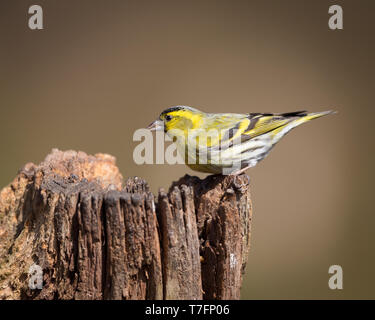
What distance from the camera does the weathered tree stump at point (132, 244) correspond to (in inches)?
74.1

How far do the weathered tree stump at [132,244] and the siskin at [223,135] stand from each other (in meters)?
0.52

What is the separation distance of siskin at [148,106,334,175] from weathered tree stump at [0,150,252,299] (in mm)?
521

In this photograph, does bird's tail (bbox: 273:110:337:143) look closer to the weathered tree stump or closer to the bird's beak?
the bird's beak

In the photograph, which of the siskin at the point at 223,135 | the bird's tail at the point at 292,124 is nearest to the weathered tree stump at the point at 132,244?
the siskin at the point at 223,135

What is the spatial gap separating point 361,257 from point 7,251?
4.83 meters

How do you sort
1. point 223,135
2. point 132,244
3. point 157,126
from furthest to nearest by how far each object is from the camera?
point 157,126 → point 223,135 → point 132,244

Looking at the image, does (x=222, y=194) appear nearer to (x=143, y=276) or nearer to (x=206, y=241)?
(x=206, y=241)

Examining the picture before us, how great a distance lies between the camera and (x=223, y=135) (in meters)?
2.87

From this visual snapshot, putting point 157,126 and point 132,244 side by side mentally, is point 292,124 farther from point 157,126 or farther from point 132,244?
point 132,244

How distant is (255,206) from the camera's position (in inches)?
238

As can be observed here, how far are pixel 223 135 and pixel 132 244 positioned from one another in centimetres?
123

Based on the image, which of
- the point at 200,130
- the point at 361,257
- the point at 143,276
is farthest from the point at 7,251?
the point at 361,257

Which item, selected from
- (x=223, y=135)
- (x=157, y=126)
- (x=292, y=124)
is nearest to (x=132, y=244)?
(x=223, y=135)

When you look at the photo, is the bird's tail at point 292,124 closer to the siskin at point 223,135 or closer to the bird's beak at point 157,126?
the siskin at point 223,135
